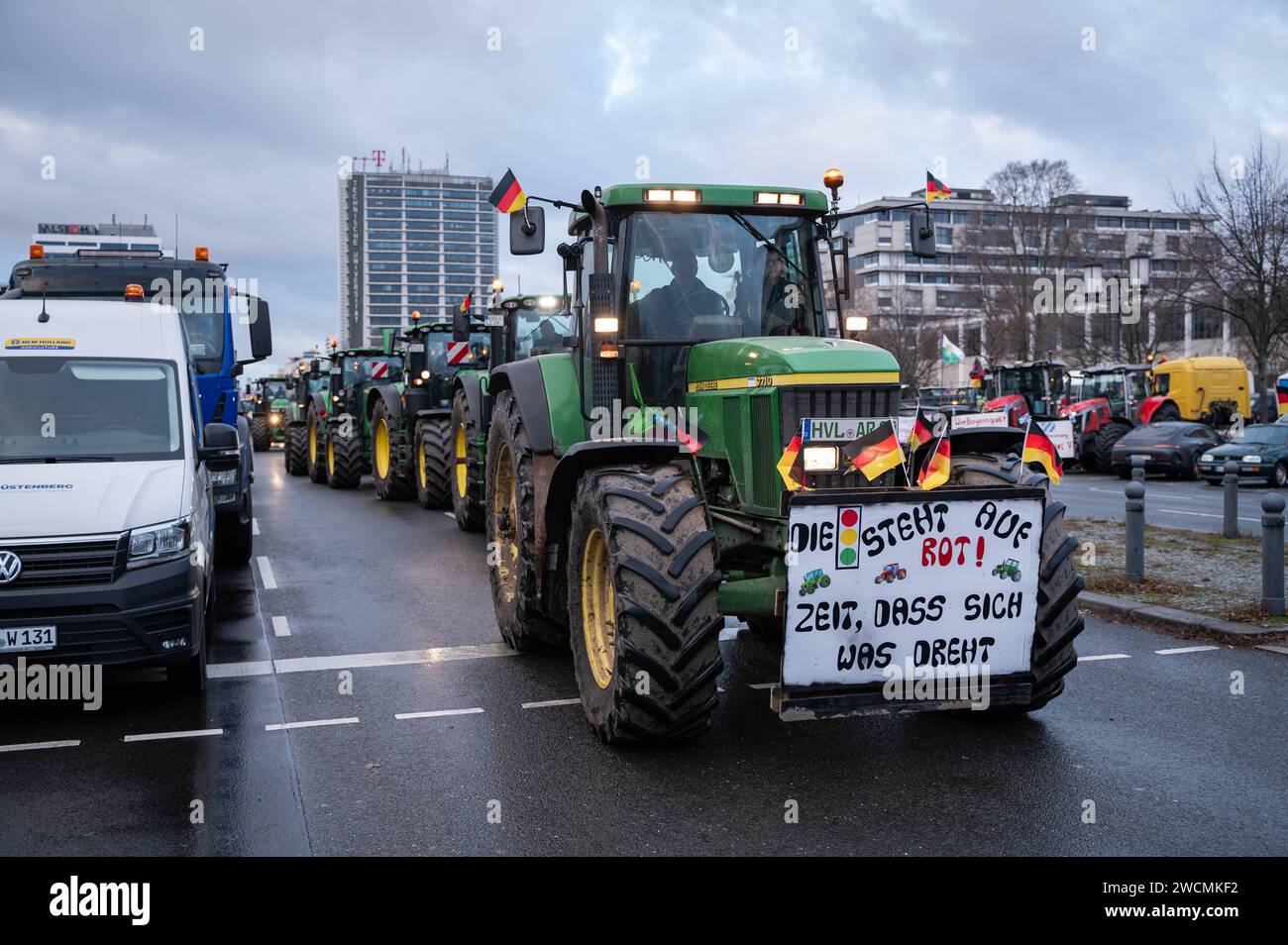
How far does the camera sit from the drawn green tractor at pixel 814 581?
209 inches

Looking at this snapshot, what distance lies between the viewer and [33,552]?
6086mm

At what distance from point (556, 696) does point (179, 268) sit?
885cm

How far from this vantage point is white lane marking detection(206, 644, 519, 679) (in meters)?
7.74

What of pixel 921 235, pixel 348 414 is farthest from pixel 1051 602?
pixel 348 414

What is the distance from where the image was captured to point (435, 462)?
1711 centimetres

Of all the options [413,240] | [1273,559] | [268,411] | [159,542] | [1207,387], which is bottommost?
[1273,559]

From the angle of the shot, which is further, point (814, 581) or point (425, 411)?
point (425, 411)

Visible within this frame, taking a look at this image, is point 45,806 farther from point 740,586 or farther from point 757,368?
point 757,368

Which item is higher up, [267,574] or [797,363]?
[797,363]

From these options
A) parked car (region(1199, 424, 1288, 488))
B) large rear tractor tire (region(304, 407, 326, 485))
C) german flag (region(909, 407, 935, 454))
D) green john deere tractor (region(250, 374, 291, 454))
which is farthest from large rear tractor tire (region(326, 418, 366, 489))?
green john deere tractor (region(250, 374, 291, 454))

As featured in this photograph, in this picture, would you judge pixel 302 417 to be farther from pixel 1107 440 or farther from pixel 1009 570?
pixel 1009 570

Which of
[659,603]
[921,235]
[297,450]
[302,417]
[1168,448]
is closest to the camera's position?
[659,603]

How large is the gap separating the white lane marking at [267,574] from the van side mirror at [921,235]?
6795 mm

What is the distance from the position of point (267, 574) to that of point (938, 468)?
8.21 meters
